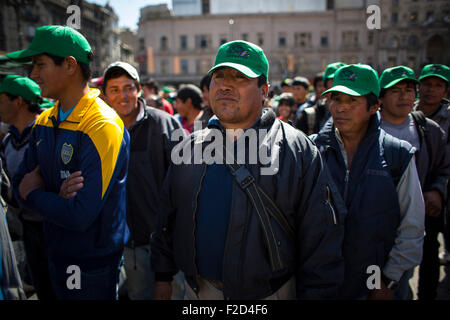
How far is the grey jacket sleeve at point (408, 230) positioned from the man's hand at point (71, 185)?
2120 millimetres

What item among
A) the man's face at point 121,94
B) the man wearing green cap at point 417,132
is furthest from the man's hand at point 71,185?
the man wearing green cap at point 417,132

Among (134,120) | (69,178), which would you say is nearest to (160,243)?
(69,178)

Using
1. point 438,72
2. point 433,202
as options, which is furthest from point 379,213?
point 438,72

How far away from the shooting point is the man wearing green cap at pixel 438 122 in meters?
3.16

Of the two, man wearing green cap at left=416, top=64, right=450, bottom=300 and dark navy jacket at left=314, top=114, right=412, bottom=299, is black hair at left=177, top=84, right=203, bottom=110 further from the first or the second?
dark navy jacket at left=314, top=114, right=412, bottom=299

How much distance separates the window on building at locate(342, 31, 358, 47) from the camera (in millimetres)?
44938

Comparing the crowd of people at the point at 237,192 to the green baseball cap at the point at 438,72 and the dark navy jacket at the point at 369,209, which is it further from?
the green baseball cap at the point at 438,72

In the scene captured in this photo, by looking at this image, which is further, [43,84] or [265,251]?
[43,84]

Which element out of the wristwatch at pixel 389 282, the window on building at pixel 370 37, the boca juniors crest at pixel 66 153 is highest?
the window on building at pixel 370 37

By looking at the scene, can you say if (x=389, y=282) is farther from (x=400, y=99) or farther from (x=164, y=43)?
(x=164, y=43)

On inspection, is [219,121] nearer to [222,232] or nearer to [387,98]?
[222,232]

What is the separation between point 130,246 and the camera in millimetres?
3016
